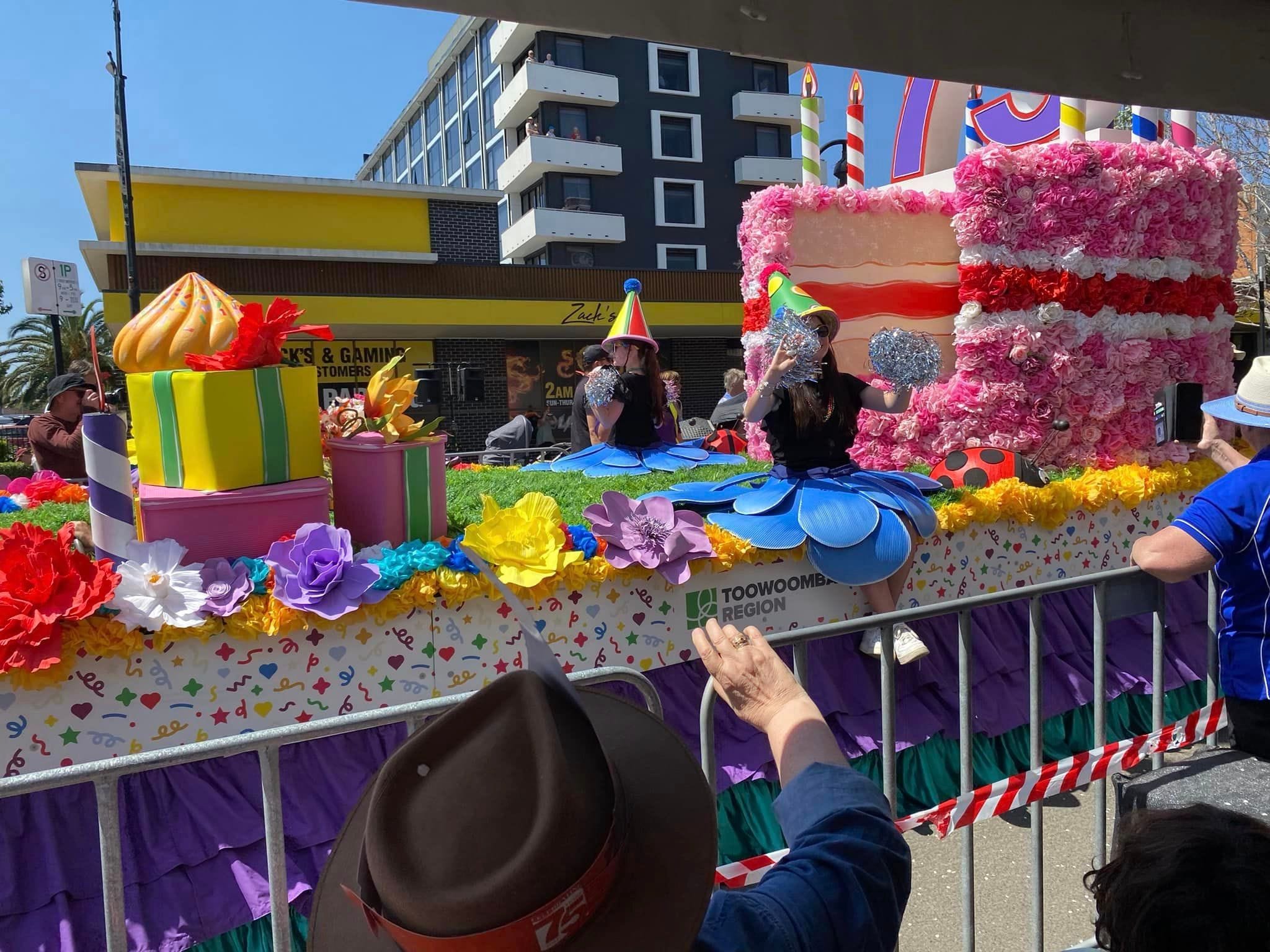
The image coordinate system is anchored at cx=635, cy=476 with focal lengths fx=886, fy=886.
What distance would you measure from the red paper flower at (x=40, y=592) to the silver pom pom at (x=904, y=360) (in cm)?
296

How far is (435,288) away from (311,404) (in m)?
17.0

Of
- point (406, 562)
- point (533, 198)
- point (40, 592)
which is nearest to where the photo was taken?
point (40, 592)

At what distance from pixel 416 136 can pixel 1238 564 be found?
54020 mm

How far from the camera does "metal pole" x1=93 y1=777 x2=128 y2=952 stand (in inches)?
59.9

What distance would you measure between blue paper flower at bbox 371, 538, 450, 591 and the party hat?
290 cm

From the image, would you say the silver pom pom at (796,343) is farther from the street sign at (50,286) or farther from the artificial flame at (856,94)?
the street sign at (50,286)

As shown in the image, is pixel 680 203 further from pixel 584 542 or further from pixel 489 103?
pixel 584 542

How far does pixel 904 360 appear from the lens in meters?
3.81

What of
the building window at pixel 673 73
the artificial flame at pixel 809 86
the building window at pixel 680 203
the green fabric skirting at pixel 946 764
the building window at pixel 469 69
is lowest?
the green fabric skirting at pixel 946 764

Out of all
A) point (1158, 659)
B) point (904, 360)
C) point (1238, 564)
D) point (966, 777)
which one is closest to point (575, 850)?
point (966, 777)

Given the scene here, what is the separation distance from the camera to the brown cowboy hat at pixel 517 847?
744mm

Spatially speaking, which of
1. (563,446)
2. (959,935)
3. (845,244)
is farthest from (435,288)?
(959,935)

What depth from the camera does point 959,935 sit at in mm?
2779

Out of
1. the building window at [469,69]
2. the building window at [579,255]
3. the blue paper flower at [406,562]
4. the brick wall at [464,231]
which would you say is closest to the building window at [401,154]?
the building window at [469,69]
